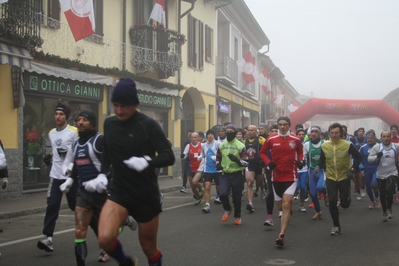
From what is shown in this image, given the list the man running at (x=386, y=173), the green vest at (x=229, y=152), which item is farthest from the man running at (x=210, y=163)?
the man running at (x=386, y=173)

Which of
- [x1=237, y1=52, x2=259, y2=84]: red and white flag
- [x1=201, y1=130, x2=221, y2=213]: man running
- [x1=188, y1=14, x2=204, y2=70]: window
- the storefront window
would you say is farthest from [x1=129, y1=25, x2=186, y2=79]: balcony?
[x1=237, y1=52, x2=259, y2=84]: red and white flag

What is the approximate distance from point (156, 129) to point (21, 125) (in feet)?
35.7

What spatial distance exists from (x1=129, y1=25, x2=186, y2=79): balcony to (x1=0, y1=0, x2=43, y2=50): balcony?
5.91 m

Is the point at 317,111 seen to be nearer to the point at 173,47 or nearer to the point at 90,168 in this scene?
the point at 173,47

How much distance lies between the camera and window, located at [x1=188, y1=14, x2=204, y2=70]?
84.0 feet

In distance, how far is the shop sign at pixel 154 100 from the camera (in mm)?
21203

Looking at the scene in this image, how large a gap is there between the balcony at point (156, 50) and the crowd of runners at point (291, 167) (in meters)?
6.52

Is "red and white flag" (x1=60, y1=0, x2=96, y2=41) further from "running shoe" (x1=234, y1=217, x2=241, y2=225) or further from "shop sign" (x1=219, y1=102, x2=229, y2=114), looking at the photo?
"shop sign" (x1=219, y1=102, x2=229, y2=114)

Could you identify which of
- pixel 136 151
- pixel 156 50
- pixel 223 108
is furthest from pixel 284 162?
pixel 223 108

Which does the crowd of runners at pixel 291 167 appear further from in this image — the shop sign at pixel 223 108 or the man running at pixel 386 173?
the shop sign at pixel 223 108

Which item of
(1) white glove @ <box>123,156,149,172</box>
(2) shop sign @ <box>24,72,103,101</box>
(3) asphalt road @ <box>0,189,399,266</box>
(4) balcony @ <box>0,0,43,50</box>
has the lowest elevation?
(3) asphalt road @ <box>0,189,399,266</box>

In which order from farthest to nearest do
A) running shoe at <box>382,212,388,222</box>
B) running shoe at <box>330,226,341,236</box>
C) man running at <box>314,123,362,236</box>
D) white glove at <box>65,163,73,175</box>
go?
running shoe at <box>382,212,388,222</box> < man running at <box>314,123,362,236</box> < running shoe at <box>330,226,341,236</box> < white glove at <box>65,163,73,175</box>

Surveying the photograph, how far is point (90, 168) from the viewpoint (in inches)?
253

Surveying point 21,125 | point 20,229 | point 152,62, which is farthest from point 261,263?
point 152,62
